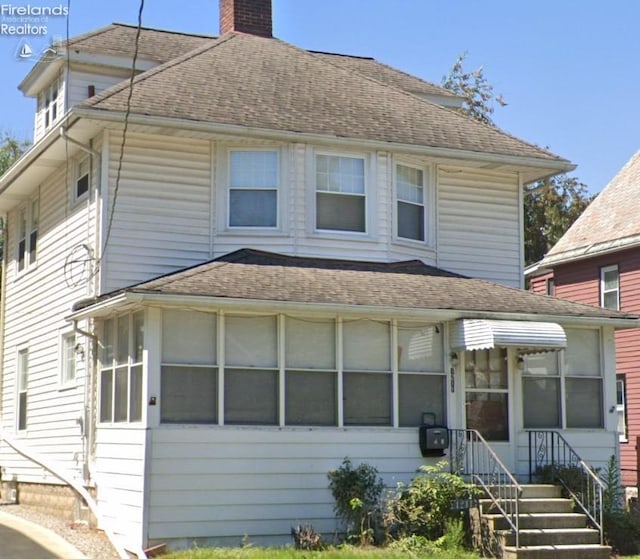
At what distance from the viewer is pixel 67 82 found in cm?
2109

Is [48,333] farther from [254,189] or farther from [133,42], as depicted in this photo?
[133,42]

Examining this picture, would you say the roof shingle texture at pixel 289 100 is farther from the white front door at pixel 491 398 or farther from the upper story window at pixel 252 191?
the white front door at pixel 491 398

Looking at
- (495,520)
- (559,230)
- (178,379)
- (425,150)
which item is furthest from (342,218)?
(559,230)

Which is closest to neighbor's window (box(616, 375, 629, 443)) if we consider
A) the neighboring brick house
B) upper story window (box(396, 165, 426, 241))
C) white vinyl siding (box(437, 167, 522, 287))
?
the neighboring brick house

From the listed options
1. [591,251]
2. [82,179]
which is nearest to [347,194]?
[82,179]

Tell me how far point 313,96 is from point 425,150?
2391 millimetres

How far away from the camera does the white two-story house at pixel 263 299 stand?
50.3 feet

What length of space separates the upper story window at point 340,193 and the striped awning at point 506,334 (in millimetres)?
2926

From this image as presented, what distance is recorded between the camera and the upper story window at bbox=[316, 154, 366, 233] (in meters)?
18.5

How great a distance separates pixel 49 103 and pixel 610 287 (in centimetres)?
1442

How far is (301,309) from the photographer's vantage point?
1555 cm

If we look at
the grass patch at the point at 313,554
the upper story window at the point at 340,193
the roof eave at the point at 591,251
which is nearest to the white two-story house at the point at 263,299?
the upper story window at the point at 340,193

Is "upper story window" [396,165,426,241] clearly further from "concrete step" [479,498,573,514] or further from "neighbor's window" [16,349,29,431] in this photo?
"neighbor's window" [16,349,29,431]

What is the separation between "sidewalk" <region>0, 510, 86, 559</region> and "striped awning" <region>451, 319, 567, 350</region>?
636 cm
